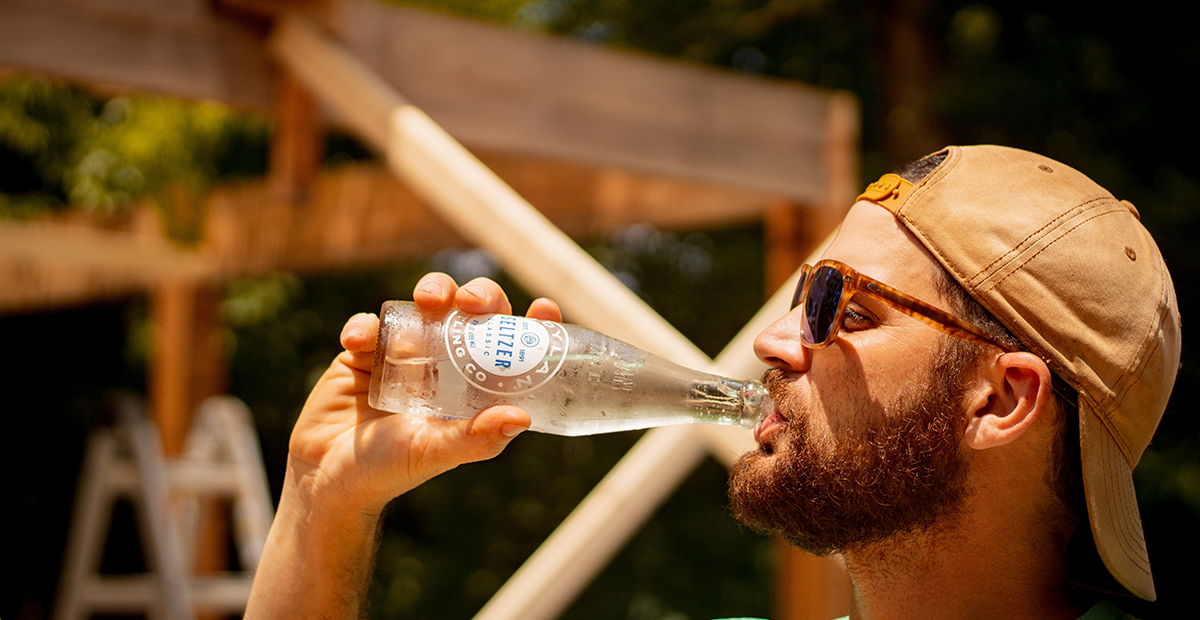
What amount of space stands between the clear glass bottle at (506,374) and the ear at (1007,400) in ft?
0.96

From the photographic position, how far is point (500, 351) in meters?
1.42

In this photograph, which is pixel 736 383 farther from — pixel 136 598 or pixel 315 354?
pixel 315 354

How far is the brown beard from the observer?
1.37 metres

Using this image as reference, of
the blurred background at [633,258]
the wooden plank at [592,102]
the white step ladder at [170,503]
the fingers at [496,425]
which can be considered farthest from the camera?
the blurred background at [633,258]

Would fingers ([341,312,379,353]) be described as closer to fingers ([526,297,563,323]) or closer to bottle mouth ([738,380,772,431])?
fingers ([526,297,563,323])

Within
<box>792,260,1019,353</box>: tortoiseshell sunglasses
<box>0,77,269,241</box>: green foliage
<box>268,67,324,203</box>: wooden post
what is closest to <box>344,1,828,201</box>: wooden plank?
<box>268,67,324,203</box>: wooden post

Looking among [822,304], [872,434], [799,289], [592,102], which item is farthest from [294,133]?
[872,434]

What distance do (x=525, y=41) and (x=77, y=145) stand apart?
18.0 feet

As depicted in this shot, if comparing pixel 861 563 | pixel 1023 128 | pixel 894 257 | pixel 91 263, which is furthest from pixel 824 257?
pixel 1023 128

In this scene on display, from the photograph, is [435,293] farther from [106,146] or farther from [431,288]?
[106,146]

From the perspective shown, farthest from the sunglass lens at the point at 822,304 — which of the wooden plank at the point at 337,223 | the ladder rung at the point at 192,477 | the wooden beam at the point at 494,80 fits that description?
the ladder rung at the point at 192,477

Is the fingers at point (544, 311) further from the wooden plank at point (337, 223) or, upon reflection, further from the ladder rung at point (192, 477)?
the ladder rung at point (192, 477)

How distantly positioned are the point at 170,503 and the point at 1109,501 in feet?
12.5

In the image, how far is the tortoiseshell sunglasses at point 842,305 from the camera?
1.38m
